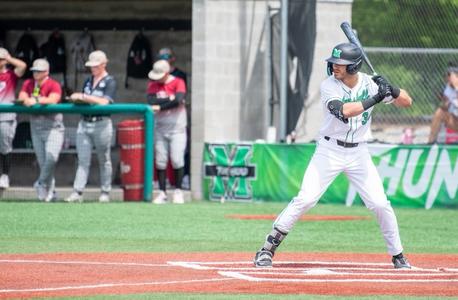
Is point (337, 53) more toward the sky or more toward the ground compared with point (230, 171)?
more toward the sky

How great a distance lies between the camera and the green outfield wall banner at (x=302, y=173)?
53.5ft

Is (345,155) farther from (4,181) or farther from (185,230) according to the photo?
(4,181)

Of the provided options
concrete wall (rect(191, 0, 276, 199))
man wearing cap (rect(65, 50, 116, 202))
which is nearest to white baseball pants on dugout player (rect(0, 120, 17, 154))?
man wearing cap (rect(65, 50, 116, 202))

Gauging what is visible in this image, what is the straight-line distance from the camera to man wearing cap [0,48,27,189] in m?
16.3

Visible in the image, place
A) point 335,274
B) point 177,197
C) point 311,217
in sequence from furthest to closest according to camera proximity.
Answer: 1. point 177,197
2. point 311,217
3. point 335,274

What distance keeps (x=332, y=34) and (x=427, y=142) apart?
248cm

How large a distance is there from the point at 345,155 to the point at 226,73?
8.53m

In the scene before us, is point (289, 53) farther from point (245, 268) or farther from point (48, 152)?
point (245, 268)

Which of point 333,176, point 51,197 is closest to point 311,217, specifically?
point 51,197

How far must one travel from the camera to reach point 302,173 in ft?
55.3

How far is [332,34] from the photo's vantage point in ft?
60.6

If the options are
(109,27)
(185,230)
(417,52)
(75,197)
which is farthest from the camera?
(109,27)

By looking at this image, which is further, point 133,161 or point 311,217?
point 133,161

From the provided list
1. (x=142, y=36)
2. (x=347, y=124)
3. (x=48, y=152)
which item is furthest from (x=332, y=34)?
(x=347, y=124)
